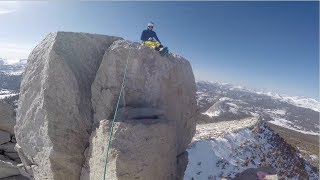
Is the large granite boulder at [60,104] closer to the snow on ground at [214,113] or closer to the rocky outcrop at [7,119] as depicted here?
the rocky outcrop at [7,119]

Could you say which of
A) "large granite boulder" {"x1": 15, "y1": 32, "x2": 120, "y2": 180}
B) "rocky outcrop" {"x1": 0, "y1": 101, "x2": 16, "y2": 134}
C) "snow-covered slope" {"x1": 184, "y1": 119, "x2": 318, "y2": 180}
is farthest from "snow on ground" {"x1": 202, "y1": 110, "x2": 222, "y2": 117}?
"large granite boulder" {"x1": 15, "y1": 32, "x2": 120, "y2": 180}

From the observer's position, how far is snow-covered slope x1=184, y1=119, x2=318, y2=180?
67.0 ft

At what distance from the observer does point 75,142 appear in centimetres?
1009

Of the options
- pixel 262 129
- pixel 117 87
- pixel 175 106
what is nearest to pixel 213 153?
pixel 262 129

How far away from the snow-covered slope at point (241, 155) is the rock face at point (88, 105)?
1026 cm

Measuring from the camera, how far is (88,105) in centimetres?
1040

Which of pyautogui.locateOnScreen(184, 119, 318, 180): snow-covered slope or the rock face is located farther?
pyautogui.locateOnScreen(184, 119, 318, 180): snow-covered slope

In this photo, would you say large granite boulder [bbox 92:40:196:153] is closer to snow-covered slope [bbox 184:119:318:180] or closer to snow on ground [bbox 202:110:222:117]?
snow-covered slope [bbox 184:119:318:180]

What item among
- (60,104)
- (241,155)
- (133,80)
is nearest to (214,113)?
(241,155)

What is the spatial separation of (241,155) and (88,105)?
14559mm

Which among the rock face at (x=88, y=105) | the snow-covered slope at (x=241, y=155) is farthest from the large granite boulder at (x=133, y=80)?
the snow-covered slope at (x=241, y=155)

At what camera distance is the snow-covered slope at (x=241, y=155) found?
2042cm

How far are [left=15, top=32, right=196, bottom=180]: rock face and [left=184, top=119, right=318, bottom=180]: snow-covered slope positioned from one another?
33.7 ft

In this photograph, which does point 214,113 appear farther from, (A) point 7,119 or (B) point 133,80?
(B) point 133,80
